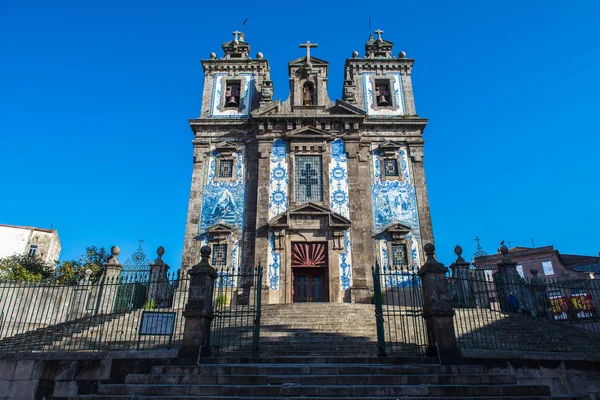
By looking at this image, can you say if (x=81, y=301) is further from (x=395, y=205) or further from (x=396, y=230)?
(x=395, y=205)

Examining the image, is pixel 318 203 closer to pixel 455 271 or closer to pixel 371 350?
A: pixel 455 271

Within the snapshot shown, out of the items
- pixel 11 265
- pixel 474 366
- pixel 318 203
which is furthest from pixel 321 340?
pixel 11 265

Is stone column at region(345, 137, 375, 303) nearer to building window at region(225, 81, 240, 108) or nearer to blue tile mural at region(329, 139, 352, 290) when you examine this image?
blue tile mural at region(329, 139, 352, 290)

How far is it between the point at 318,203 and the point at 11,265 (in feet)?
78.8

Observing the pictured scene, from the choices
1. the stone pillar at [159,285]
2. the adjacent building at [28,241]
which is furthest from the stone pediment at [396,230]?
the adjacent building at [28,241]

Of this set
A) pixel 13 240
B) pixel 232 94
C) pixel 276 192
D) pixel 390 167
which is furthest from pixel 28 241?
pixel 390 167

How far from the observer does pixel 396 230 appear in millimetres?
18875

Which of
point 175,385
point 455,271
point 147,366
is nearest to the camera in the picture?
point 175,385

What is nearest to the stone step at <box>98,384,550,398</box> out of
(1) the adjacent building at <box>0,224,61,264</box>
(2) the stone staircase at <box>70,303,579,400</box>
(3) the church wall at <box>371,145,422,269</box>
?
(2) the stone staircase at <box>70,303,579,400</box>

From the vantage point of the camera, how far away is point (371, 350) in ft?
32.6

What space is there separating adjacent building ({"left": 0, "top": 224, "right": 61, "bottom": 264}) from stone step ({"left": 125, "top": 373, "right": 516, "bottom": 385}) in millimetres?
36284

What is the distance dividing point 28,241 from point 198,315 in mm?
38440

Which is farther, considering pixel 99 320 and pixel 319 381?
pixel 99 320

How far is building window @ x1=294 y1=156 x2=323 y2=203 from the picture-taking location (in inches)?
779
